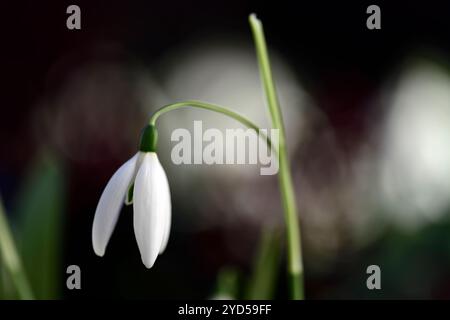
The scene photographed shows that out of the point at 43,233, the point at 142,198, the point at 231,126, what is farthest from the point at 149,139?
the point at 231,126

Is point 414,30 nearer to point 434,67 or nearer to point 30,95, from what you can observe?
point 434,67

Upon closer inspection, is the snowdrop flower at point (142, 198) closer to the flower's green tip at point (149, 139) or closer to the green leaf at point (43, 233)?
the flower's green tip at point (149, 139)

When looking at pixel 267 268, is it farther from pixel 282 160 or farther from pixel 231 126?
pixel 231 126

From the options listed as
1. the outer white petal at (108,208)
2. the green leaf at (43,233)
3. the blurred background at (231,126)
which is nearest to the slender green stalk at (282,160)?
the outer white petal at (108,208)

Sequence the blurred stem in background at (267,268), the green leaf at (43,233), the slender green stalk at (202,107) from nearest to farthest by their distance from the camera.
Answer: the slender green stalk at (202,107) < the blurred stem in background at (267,268) < the green leaf at (43,233)

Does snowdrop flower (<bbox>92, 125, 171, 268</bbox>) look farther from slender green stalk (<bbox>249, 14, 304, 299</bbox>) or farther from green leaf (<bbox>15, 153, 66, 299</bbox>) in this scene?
green leaf (<bbox>15, 153, 66, 299</bbox>)
